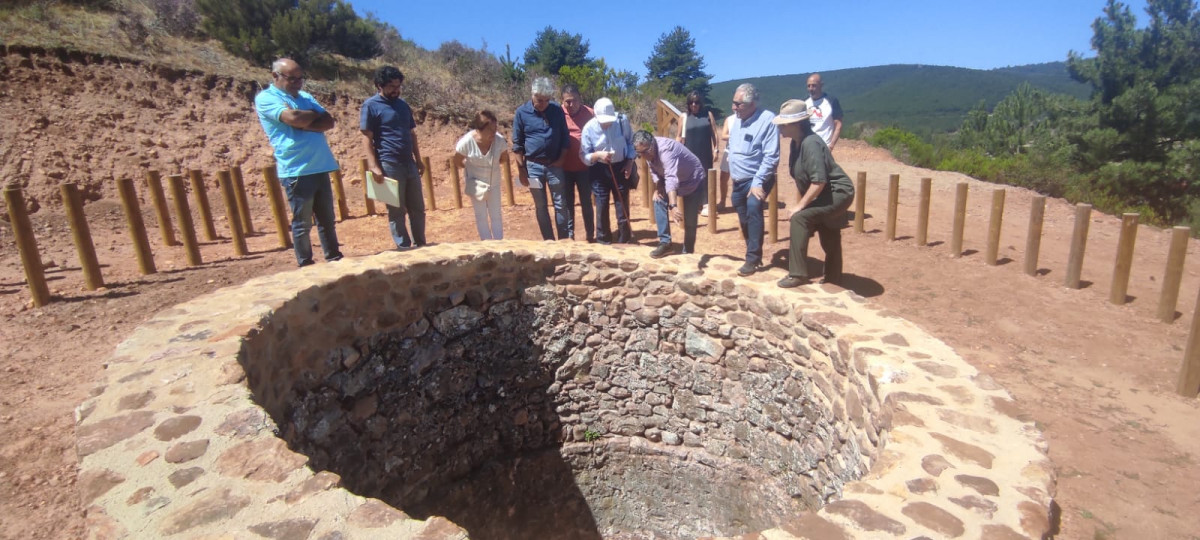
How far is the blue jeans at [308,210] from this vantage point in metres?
4.63

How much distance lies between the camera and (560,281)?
501cm

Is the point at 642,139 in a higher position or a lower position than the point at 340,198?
higher

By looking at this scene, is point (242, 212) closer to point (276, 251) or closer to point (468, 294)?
point (276, 251)

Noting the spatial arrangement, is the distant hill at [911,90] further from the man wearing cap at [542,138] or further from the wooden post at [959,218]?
the man wearing cap at [542,138]

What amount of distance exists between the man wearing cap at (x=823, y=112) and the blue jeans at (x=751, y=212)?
7.17 feet

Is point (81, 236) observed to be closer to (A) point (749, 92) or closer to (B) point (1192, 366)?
(A) point (749, 92)

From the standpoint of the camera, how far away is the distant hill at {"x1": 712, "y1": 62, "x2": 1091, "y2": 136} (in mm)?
62719

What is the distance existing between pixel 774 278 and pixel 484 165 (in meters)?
2.70

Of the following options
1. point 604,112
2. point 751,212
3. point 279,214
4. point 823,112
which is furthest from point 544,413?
point 823,112

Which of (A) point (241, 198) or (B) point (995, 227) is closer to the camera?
(B) point (995, 227)

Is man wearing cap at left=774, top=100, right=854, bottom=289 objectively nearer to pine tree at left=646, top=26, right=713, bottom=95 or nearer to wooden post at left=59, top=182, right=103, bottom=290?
wooden post at left=59, top=182, right=103, bottom=290

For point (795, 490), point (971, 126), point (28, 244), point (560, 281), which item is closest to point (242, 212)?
point (28, 244)

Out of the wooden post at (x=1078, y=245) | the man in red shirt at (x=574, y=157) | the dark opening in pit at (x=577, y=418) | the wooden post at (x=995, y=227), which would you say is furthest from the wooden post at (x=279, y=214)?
the wooden post at (x=1078, y=245)

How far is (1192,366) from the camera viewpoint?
12.9ft
